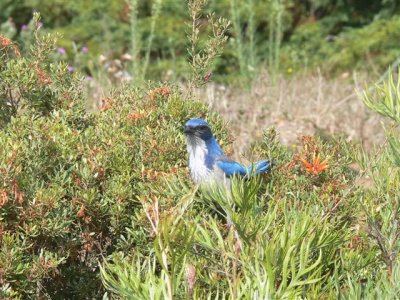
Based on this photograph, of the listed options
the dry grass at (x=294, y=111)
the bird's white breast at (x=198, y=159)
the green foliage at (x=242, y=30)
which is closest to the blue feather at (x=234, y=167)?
the bird's white breast at (x=198, y=159)

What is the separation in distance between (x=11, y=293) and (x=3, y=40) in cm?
156

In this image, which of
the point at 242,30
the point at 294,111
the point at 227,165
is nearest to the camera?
the point at 227,165

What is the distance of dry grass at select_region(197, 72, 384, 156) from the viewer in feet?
26.3

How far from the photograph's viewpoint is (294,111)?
28.6 feet

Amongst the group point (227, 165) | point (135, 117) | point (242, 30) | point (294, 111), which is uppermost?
point (135, 117)

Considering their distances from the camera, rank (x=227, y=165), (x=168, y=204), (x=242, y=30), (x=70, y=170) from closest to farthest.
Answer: (x=168, y=204) < (x=70, y=170) < (x=227, y=165) < (x=242, y=30)

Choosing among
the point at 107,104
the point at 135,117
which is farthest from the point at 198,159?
the point at 107,104

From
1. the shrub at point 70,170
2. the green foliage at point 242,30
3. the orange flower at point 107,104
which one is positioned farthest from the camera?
the green foliage at point 242,30

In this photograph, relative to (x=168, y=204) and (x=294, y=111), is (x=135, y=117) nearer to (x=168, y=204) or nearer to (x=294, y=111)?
(x=168, y=204)

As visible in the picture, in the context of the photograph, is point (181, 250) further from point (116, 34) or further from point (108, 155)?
point (116, 34)

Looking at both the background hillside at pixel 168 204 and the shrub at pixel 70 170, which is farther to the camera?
the shrub at pixel 70 170

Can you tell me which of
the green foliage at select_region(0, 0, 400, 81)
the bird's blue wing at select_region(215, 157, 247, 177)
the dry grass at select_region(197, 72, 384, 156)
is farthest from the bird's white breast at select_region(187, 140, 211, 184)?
the green foliage at select_region(0, 0, 400, 81)

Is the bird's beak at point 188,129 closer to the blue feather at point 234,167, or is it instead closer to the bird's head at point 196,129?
the bird's head at point 196,129

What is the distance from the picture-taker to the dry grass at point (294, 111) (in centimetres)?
802
